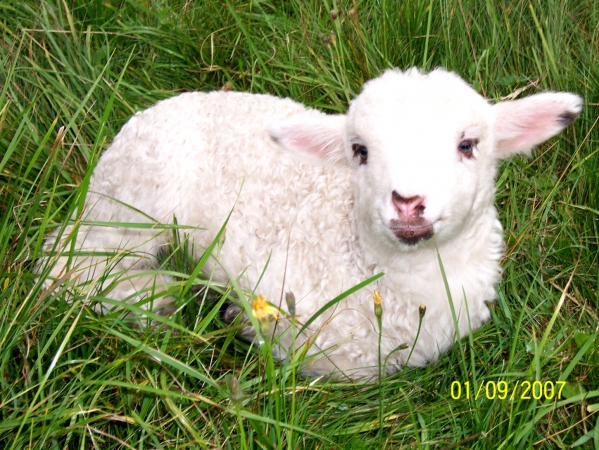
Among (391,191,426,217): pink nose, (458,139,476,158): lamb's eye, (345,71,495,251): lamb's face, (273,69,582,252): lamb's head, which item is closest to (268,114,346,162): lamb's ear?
(273,69,582,252): lamb's head

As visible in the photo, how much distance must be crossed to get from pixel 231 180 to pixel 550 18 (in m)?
1.96

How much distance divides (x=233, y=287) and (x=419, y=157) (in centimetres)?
105

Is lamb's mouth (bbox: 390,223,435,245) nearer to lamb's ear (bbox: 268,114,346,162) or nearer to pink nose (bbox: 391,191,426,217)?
pink nose (bbox: 391,191,426,217)

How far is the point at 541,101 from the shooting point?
265 cm

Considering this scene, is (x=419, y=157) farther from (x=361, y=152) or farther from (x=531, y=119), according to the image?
(x=531, y=119)

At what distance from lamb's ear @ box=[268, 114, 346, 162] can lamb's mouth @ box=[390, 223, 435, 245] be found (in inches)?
25.9

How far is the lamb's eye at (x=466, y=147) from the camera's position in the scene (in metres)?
2.58

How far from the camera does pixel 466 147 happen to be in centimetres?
260

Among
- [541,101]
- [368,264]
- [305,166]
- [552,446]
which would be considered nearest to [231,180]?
[305,166]

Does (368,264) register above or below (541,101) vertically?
below

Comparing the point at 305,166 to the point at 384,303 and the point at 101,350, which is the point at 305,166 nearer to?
the point at 384,303

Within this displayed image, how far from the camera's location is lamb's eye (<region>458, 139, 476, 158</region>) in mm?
2576

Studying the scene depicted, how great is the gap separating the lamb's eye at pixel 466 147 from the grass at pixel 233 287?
0.63 m
